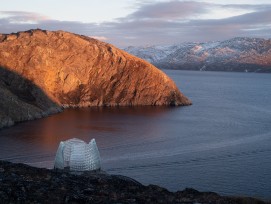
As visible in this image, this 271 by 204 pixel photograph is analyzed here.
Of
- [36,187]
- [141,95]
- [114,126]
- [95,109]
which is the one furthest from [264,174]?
[141,95]

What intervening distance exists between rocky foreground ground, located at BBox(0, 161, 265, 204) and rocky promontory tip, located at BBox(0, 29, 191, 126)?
2867 inches

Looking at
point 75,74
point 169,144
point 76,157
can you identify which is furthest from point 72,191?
point 75,74

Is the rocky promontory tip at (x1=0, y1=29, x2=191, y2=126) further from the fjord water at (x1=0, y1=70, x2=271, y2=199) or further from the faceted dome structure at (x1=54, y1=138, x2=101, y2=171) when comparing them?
the faceted dome structure at (x1=54, y1=138, x2=101, y2=171)

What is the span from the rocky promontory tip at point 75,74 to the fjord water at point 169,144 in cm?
1151

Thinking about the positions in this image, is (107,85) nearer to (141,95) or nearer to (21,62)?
(141,95)

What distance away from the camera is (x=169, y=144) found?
6919cm

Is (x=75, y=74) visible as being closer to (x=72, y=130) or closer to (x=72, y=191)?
(x=72, y=130)

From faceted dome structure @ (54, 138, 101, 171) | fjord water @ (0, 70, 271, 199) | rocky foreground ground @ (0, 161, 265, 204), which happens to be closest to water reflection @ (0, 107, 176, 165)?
fjord water @ (0, 70, 271, 199)

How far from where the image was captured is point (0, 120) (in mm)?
81375

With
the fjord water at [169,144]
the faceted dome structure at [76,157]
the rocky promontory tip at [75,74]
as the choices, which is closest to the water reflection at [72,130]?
the fjord water at [169,144]

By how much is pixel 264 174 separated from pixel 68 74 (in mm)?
81737

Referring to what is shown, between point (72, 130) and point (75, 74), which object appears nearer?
point (72, 130)

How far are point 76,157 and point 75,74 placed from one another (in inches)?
3267

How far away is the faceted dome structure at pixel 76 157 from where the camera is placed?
4459cm
